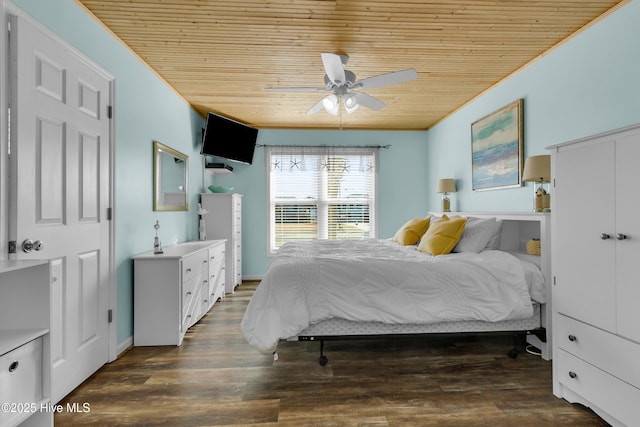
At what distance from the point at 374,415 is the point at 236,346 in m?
1.37

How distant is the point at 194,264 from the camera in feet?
10.4

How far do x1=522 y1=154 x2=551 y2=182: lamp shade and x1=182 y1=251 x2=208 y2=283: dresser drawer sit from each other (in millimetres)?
3011

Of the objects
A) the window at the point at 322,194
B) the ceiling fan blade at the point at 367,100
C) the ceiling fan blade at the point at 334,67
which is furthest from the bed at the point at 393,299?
the window at the point at 322,194

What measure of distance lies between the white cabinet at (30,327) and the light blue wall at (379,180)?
4039 millimetres

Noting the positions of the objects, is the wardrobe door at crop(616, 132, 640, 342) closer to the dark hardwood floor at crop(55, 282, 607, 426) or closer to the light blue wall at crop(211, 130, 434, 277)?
the dark hardwood floor at crop(55, 282, 607, 426)

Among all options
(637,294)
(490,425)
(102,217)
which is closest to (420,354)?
(490,425)

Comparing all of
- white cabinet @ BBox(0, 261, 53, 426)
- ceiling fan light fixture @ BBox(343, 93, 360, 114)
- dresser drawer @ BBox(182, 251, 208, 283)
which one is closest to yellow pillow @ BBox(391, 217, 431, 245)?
ceiling fan light fixture @ BBox(343, 93, 360, 114)

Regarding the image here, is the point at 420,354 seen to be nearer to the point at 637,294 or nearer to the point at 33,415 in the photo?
the point at 637,294

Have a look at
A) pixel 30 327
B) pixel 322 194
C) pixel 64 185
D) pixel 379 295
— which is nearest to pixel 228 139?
pixel 322 194

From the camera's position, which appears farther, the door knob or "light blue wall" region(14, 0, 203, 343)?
"light blue wall" region(14, 0, 203, 343)

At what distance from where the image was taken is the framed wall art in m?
3.30

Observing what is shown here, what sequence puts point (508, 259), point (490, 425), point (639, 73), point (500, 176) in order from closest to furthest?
point (490, 425), point (639, 73), point (508, 259), point (500, 176)

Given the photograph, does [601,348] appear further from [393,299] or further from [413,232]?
[413,232]

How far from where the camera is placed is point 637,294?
154cm
